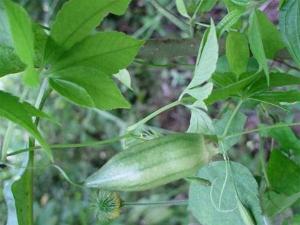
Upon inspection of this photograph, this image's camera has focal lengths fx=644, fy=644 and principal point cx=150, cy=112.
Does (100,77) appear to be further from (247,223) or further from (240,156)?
(240,156)

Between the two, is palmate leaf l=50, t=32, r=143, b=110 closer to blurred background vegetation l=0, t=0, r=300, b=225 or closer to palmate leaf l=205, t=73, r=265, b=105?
palmate leaf l=205, t=73, r=265, b=105

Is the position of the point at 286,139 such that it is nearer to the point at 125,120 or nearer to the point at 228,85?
the point at 228,85

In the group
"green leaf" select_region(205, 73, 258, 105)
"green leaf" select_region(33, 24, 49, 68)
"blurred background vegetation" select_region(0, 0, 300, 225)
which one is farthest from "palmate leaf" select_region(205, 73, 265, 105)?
"blurred background vegetation" select_region(0, 0, 300, 225)

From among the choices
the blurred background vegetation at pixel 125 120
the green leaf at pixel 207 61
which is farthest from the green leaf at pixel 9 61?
the blurred background vegetation at pixel 125 120

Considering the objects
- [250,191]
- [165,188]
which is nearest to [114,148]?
[165,188]

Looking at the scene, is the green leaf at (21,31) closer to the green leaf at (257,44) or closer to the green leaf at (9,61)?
the green leaf at (9,61)

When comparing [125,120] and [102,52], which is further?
[125,120]

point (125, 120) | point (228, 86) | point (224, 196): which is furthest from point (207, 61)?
point (125, 120)
